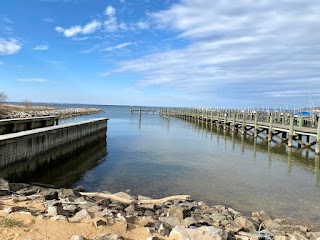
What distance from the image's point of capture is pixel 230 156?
1894 cm

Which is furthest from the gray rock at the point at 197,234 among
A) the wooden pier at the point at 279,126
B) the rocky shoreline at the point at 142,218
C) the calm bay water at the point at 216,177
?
the wooden pier at the point at 279,126

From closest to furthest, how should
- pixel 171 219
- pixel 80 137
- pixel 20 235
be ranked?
1. pixel 20 235
2. pixel 171 219
3. pixel 80 137

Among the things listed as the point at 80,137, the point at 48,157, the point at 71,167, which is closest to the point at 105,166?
the point at 71,167

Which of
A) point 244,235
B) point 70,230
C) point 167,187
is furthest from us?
point 167,187

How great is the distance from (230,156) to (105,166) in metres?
8.65

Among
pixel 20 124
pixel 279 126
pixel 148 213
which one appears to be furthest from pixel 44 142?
pixel 279 126

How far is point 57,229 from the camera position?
5.07m

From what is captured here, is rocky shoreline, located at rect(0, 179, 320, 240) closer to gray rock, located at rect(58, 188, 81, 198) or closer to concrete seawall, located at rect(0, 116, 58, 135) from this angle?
gray rock, located at rect(58, 188, 81, 198)

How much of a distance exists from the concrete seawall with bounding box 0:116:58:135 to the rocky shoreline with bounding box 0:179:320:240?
766cm

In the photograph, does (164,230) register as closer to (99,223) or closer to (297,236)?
(99,223)

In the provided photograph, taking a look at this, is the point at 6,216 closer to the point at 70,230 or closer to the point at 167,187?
the point at 70,230

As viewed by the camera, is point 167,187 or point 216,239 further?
point 167,187

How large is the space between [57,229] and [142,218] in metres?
1.95

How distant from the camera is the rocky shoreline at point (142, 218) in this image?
531cm
